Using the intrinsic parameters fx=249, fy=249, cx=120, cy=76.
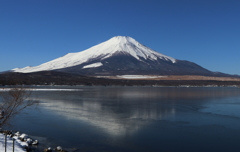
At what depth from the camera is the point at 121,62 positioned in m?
132

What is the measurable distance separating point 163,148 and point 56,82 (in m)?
55.0

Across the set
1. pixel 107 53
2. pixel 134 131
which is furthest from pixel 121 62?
pixel 134 131

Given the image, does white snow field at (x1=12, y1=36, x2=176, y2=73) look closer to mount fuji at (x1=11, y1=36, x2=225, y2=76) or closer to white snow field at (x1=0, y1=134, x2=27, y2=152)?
mount fuji at (x1=11, y1=36, x2=225, y2=76)

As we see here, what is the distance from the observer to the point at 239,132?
10.2m

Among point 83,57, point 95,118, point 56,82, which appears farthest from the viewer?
point 83,57

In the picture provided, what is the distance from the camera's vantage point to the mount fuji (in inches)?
4744

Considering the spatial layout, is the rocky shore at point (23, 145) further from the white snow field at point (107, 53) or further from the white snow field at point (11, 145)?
the white snow field at point (107, 53)

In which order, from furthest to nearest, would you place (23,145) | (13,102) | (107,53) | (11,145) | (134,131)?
1. (107,53)
2. (134,131)
3. (13,102)
4. (23,145)
5. (11,145)

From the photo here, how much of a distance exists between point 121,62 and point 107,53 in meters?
21.5

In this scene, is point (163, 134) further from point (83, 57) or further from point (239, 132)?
point (83, 57)

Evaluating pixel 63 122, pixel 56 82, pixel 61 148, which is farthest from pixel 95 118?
pixel 56 82

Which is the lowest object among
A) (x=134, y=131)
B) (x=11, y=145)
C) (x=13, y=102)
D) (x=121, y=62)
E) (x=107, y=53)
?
(x=134, y=131)

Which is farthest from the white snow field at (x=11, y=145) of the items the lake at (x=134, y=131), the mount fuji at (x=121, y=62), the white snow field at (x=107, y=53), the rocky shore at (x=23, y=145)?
the white snow field at (x=107, y=53)

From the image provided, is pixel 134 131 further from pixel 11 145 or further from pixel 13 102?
pixel 13 102
